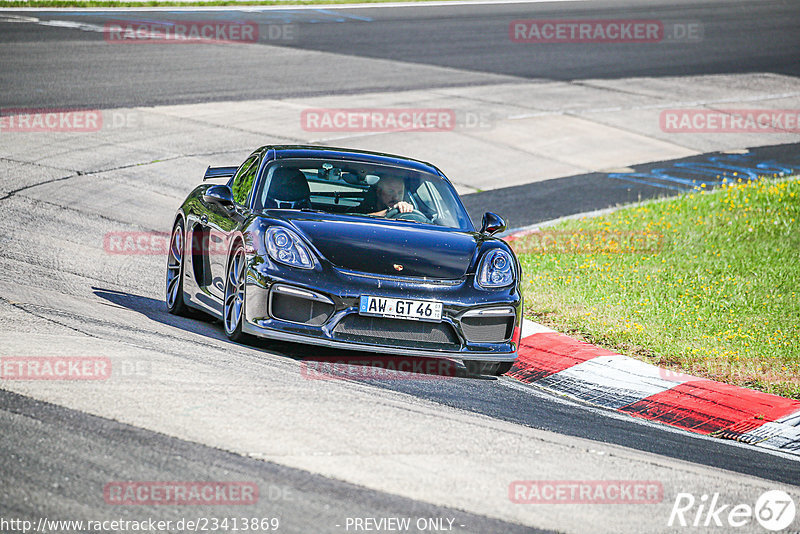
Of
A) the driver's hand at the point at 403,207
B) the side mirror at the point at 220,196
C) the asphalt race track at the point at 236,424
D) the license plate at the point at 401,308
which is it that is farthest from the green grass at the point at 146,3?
the license plate at the point at 401,308

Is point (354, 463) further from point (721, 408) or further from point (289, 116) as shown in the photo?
point (289, 116)

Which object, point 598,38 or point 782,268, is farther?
point 598,38

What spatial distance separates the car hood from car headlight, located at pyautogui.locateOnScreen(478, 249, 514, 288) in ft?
0.34

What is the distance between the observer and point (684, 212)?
45.9ft

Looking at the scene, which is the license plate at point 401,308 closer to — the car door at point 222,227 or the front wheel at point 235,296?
the front wheel at point 235,296

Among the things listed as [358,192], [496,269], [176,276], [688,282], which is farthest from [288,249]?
[688,282]

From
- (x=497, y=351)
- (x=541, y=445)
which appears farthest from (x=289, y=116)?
(x=541, y=445)

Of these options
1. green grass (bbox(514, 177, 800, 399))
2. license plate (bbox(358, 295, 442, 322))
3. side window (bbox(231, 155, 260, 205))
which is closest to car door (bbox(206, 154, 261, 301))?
side window (bbox(231, 155, 260, 205))

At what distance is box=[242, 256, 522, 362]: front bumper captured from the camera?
6883 millimetres

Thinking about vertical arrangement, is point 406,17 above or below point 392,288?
above

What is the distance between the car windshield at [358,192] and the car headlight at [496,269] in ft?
2.17

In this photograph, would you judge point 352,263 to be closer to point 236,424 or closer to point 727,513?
point 236,424

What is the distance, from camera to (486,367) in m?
7.70

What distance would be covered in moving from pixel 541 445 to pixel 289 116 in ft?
43.9
